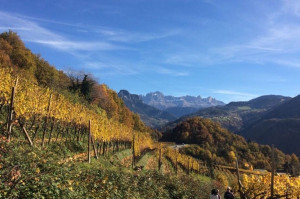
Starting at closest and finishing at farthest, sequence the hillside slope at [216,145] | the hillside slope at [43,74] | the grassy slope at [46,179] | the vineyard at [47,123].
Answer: the grassy slope at [46,179] < the vineyard at [47,123] < the hillside slope at [43,74] < the hillside slope at [216,145]

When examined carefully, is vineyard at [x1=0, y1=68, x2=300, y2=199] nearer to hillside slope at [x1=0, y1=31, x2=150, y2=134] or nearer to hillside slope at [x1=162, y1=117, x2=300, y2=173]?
hillside slope at [x1=0, y1=31, x2=150, y2=134]

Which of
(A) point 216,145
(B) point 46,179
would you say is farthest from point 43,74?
(A) point 216,145

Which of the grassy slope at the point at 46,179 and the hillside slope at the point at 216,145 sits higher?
the grassy slope at the point at 46,179

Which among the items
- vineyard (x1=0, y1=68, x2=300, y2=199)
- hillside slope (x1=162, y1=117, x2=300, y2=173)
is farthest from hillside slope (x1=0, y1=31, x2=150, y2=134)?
hillside slope (x1=162, y1=117, x2=300, y2=173)

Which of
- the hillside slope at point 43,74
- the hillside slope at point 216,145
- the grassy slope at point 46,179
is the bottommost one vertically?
the hillside slope at point 216,145

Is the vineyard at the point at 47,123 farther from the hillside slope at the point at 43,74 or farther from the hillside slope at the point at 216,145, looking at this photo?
the hillside slope at the point at 216,145

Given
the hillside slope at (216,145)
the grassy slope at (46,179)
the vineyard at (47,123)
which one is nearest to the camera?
Answer: the grassy slope at (46,179)

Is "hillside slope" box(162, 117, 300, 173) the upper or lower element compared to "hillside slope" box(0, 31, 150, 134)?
lower

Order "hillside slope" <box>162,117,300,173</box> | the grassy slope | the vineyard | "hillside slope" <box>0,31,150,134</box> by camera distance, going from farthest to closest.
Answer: "hillside slope" <box>162,117,300,173</box> → "hillside slope" <box>0,31,150,134</box> → the vineyard → the grassy slope

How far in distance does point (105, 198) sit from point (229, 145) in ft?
355

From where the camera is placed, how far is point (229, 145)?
111 metres

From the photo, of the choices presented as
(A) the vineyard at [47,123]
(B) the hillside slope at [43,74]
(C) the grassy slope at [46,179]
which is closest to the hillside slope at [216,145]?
(B) the hillside slope at [43,74]

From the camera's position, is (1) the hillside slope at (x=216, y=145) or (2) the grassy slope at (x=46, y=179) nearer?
(2) the grassy slope at (x=46, y=179)

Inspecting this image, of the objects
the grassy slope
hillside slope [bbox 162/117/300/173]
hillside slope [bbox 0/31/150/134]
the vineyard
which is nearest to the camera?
the grassy slope
